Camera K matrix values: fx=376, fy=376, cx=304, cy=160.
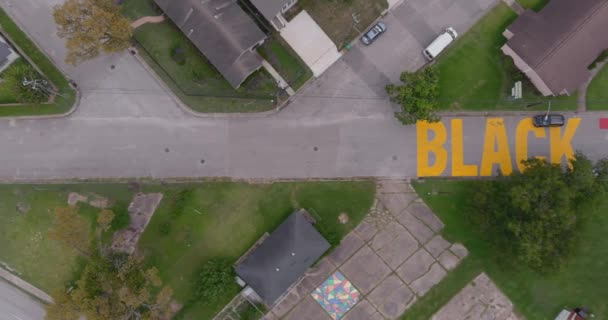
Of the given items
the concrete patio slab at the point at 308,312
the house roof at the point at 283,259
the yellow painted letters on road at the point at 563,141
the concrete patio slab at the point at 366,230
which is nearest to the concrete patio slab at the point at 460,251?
the concrete patio slab at the point at 366,230

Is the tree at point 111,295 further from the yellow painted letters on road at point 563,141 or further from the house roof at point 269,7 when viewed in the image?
the yellow painted letters on road at point 563,141

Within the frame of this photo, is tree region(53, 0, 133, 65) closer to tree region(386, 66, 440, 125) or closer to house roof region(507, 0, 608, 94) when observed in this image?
tree region(386, 66, 440, 125)

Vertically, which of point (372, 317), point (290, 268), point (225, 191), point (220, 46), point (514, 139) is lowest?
point (372, 317)

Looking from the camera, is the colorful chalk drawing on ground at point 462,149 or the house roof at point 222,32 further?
the colorful chalk drawing on ground at point 462,149

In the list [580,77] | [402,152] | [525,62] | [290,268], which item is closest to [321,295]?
[290,268]

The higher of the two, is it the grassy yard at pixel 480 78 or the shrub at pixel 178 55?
the shrub at pixel 178 55

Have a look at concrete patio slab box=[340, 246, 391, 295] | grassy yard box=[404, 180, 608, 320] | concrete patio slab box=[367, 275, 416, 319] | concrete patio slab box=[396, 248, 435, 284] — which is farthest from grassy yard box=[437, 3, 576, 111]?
concrete patio slab box=[367, 275, 416, 319]

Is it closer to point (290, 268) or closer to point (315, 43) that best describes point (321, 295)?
point (290, 268)
